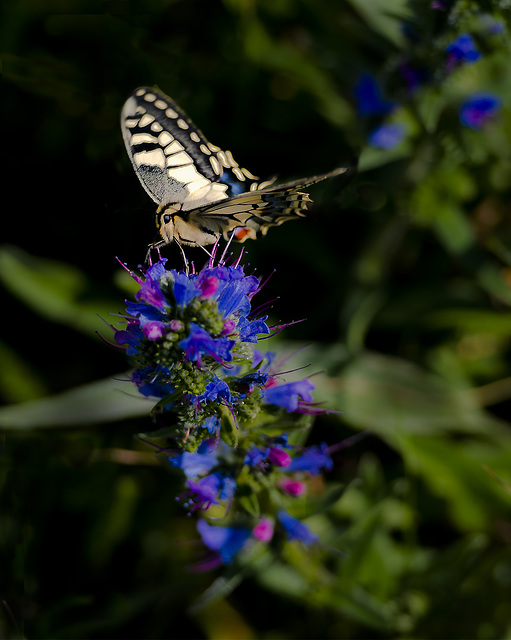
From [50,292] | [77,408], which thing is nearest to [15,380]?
[50,292]

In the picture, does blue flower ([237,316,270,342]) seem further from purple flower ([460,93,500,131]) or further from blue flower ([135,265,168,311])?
purple flower ([460,93,500,131])

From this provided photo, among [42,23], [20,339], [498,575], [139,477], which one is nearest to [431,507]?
[498,575]

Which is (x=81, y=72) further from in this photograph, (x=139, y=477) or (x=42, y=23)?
(x=139, y=477)

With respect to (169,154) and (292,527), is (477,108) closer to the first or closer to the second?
(169,154)

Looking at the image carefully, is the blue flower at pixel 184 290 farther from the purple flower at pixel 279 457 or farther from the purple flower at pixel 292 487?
the purple flower at pixel 292 487

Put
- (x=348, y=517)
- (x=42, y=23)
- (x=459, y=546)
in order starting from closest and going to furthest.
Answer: (x=459, y=546), (x=348, y=517), (x=42, y=23)

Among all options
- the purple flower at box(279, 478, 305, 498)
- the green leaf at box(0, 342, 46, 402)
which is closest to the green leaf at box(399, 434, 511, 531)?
the purple flower at box(279, 478, 305, 498)
